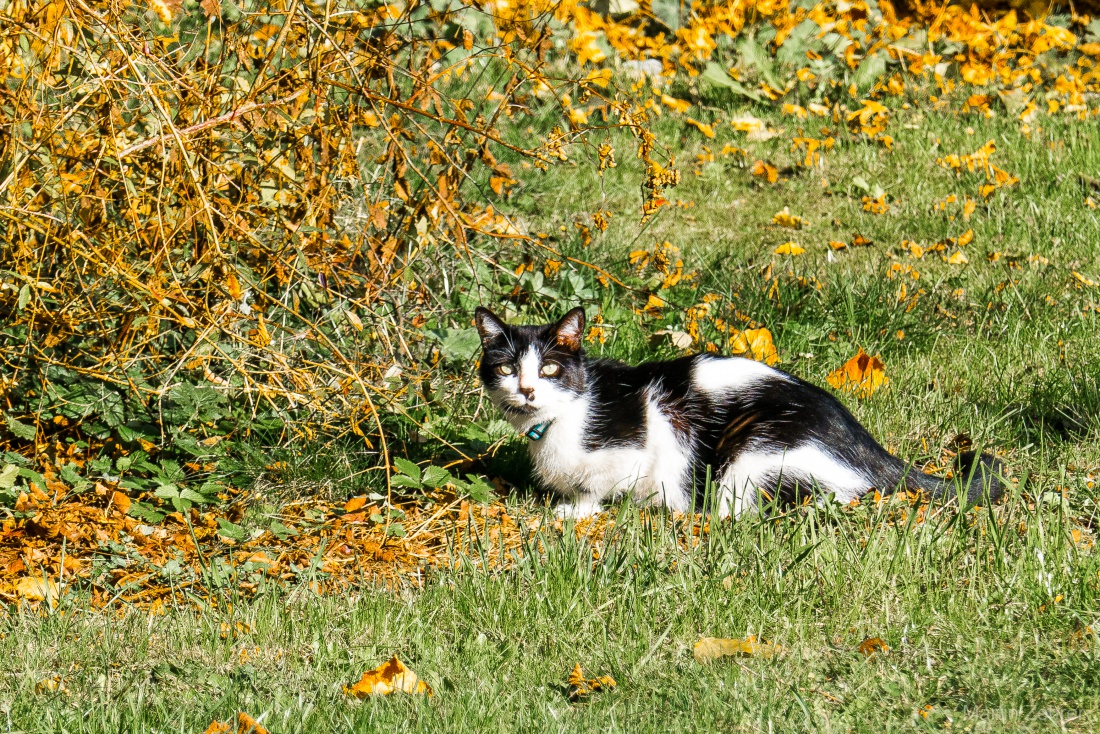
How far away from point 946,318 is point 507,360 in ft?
6.76

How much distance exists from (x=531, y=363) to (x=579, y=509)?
0.52 metres

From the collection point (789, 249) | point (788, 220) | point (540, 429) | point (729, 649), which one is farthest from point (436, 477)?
point (788, 220)

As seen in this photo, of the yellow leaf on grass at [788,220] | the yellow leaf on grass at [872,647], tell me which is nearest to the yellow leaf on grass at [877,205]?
the yellow leaf on grass at [788,220]

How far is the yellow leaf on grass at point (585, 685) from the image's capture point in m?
2.56

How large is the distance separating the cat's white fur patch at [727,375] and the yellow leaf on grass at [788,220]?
6.90ft

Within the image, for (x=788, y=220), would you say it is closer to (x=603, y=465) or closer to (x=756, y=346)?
(x=756, y=346)

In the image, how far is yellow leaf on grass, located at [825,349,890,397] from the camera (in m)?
4.30

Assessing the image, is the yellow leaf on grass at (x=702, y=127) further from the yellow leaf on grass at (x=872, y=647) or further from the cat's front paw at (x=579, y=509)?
the yellow leaf on grass at (x=872, y=647)

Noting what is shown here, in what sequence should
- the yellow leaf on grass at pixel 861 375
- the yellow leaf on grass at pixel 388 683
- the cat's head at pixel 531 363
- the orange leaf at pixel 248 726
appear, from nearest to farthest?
the orange leaf at pixel 248 726
the yellow leaf on grass at pixel 388 683
the cat's head at pixel 531 363
the yellow leaf on grass at pixel 861 375

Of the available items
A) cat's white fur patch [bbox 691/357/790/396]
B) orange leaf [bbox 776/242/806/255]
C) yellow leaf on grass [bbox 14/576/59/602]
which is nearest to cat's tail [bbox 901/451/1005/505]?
cat's white fur patch [bbox 691/357/790/396]

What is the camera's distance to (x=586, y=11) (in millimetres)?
7633

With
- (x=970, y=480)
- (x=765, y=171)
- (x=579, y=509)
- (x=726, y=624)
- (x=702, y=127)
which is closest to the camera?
(x=726, y=624)

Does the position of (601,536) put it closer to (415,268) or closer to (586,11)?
(415,268)

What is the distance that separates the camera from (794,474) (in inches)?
144
